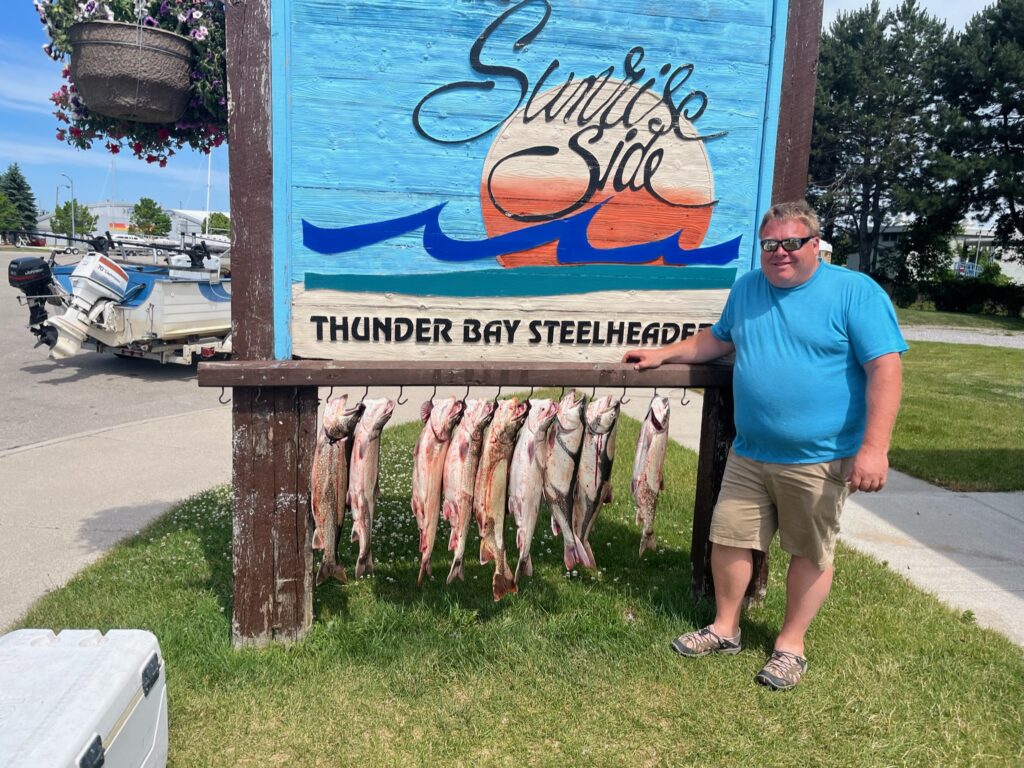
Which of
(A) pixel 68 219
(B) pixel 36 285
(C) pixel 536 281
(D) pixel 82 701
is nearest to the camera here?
(D) pixel 82 701

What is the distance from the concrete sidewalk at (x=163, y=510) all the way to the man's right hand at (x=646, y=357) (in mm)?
2346

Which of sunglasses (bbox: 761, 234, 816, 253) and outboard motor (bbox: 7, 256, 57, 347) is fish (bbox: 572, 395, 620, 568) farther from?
outboard motor (bbox: 7, 256, 57, 347)

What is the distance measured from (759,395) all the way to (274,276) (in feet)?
6.87

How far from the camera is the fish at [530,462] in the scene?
9.72 ft

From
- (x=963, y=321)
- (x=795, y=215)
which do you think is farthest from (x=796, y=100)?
(x=963, y=321)

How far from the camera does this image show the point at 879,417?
274cm

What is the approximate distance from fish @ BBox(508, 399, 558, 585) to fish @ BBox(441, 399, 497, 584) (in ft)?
0.52

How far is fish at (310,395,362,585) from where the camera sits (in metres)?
2.95

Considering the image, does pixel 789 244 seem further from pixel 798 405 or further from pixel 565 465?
pixel 565 465

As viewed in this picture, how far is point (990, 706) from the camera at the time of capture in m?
2.99

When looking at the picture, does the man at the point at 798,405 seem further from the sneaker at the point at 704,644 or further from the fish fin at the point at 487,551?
the fish fin at the point at 487,551

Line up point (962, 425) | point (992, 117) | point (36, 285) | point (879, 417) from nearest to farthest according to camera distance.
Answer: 1. point (879, 417)
2. point (962, 425)
3. point (36, 285)
4. point (992, 117)

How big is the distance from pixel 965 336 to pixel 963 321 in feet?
16.3

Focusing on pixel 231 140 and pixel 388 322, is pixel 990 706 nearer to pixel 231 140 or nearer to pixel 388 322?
pixel 388 322
